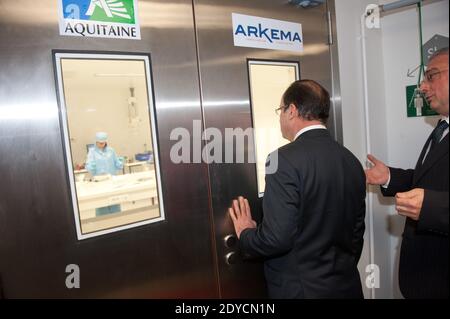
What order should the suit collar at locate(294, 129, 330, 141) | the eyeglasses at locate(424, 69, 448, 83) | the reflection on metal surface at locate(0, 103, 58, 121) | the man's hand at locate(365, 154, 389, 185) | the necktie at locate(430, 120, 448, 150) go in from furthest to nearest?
the man's hand at locate(365, 154, 389, 185)
the suit collar at locate(294, 129, 330, 141)
the necktie at locate(430, 120, 448, 150)
the reflection on metal surface at locate(0, 103, 58, 121)
the eyeglasses at locate(424, 69, 448, 83)

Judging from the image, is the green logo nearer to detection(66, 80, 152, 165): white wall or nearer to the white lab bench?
detection(66, 80, 152, 165): white wall

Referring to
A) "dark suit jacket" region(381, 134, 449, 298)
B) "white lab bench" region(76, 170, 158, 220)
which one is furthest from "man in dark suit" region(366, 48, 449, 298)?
"white lab bench" region(76, 170, 158, 220)

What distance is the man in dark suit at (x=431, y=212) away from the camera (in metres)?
0.69

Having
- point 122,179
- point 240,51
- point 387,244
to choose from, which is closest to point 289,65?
point 240,51

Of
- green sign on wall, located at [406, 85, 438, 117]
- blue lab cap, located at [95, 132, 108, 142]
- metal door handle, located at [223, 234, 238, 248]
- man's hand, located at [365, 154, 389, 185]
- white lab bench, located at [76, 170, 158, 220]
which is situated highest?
green sign on wall, located at [406, 85, 438, 117]

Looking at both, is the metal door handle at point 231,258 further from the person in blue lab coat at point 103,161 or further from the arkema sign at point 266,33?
the arkema sign at point 266,33

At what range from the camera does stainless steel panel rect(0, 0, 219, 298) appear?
925mm

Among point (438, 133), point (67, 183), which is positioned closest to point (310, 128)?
point (438, 133)

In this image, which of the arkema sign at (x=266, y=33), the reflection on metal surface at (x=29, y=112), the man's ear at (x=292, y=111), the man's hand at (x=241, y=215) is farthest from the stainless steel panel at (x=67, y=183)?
the man's ear at (x=292, y=111)

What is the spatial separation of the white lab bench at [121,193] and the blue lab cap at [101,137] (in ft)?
0.46

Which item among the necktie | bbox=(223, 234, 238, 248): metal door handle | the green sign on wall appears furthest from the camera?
the green sign on wall

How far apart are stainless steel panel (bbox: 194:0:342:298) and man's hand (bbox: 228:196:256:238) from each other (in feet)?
0.10

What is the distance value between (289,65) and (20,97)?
1.11 meters

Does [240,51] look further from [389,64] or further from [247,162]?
[389,64]
